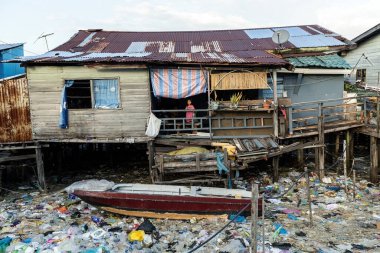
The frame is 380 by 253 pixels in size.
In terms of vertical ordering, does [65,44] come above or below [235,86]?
above

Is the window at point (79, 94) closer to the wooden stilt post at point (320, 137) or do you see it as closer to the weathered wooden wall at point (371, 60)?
the wooden stilt post at point (320, 137)

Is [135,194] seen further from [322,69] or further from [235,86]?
[322,69]

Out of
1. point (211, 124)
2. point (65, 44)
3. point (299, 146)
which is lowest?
point (299, 146)

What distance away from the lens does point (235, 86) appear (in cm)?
1241

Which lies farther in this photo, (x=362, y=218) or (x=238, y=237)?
(x=362, y=218)

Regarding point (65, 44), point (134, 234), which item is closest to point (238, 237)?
point (134, 234)

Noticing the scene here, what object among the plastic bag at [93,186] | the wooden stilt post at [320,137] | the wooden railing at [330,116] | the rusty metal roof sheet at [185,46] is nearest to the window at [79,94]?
the rusty metal roof sheet at [185,46]

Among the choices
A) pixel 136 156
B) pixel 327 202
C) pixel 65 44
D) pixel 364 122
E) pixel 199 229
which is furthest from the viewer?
pixel 136 156

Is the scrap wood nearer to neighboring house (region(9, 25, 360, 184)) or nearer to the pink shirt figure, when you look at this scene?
neighboring house (region(9, 25, 360, 184))

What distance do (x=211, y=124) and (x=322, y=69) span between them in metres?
5.67

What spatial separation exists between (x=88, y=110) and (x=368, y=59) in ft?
52.7

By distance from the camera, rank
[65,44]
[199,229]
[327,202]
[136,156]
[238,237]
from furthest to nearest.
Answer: [136,156]
[65,44]
[327,202]
[199,229]
[238,237]

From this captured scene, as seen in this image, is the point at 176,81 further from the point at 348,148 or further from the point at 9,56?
the point at 9,56

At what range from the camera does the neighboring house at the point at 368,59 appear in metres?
17.9
